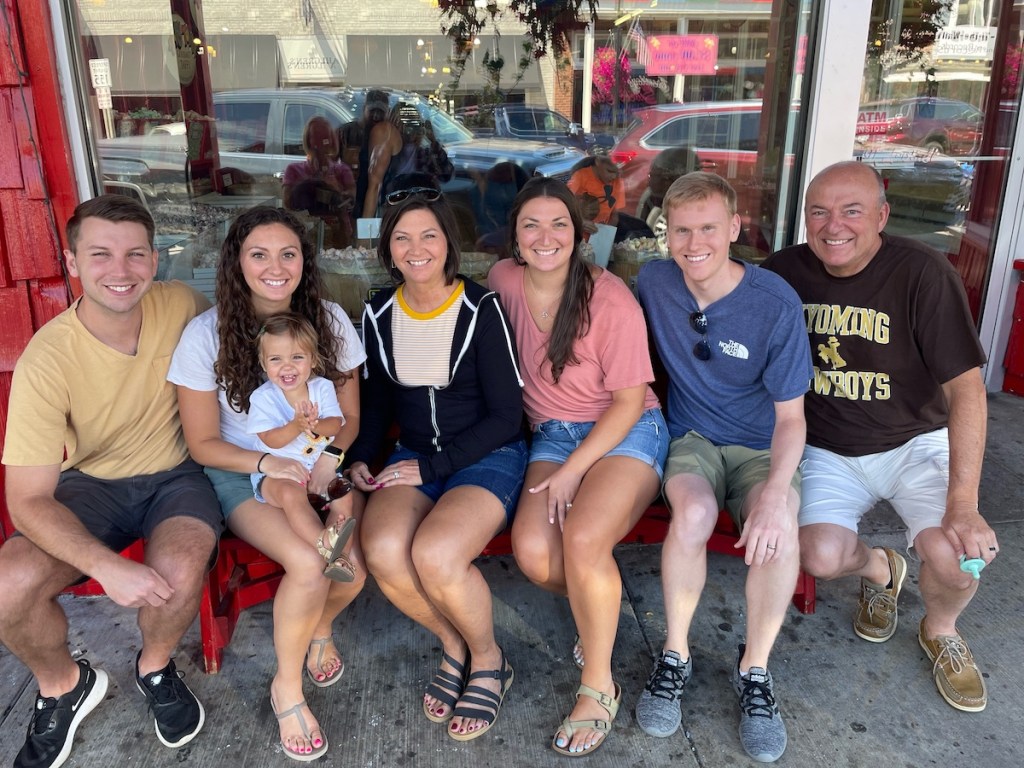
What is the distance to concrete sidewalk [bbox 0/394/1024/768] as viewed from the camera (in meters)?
1.93

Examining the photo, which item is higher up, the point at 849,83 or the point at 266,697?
the point at 849,83

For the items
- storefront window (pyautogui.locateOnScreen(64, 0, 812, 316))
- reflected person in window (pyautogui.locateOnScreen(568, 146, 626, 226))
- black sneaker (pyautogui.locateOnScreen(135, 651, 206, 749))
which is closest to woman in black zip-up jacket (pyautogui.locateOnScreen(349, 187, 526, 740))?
black sneaker (pyautogui.locateOnScreen(135, 651, 206, 749))

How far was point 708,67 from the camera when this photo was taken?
4645 millimetres

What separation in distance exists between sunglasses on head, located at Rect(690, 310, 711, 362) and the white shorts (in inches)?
18.7

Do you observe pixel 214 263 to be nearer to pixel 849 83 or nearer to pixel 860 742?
pixel 849 83

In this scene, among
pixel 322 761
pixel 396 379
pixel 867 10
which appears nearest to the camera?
pixel 322 761

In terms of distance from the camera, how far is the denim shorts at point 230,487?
213 cm

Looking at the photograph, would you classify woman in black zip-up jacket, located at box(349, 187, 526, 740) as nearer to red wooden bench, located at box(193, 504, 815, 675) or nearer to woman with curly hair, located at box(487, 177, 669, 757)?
woman with curly hair, located at box(487, 177, 669, 757)

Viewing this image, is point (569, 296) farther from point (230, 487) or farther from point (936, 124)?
point (936, 124)

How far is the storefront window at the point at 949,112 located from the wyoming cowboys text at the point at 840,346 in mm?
1660

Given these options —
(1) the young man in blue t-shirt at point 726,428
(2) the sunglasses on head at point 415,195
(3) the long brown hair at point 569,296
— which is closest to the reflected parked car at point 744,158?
(1) the young man in blue t-shirt at point 726,428

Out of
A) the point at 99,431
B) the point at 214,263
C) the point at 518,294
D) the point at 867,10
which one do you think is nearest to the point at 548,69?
the point at 867,10

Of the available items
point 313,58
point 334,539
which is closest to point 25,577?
point 334,539

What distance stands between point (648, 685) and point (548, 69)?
169 inches
